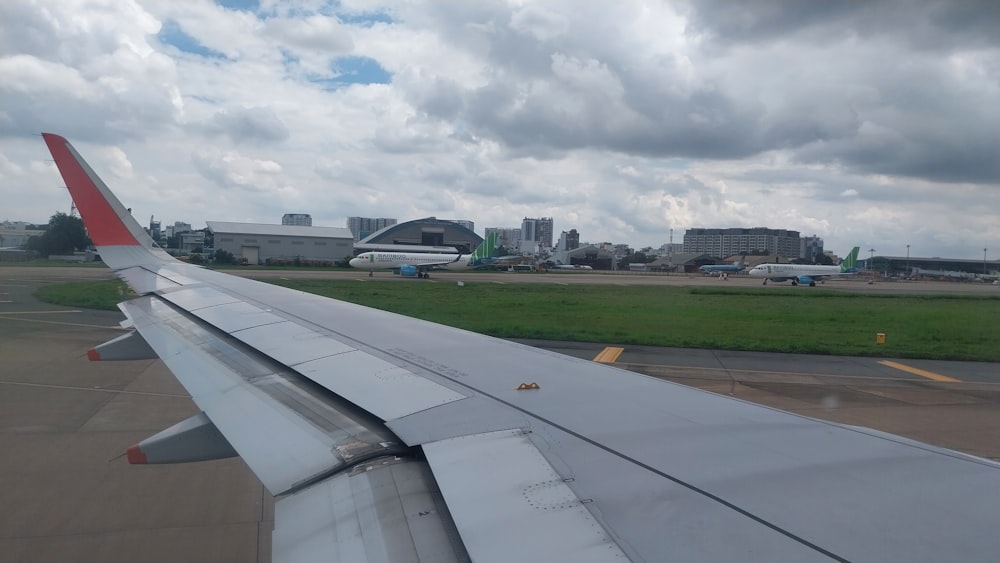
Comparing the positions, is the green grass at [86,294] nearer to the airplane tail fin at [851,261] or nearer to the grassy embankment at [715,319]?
the grassy embankment at [715,319]

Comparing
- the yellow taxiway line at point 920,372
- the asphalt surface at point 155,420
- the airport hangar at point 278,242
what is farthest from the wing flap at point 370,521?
the airport hangar at point 278,242

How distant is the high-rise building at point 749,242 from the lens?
120 meters

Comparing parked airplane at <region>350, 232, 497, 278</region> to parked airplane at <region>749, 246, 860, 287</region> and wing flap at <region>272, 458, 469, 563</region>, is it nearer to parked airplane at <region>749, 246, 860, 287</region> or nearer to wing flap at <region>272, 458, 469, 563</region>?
parked airplane at <region>749, 246, 860, 287</region>

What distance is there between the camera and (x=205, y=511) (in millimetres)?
5062

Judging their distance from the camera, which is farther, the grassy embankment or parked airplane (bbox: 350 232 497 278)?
parked airplane (bbox: 350 232 497 278)

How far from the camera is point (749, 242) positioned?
122 metres

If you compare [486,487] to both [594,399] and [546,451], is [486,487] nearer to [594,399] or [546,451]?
[546,451]

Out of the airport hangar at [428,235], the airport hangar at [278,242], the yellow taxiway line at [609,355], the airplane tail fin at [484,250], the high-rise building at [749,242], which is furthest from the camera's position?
the high-rise building at [749,242]

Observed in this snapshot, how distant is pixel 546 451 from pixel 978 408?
10.0 metres

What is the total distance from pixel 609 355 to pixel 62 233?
1633 centimetres

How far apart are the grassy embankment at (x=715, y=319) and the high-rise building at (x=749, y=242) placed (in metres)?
92.9

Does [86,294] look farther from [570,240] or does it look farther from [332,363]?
[570,240]

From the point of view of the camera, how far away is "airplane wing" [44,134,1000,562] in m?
1.70

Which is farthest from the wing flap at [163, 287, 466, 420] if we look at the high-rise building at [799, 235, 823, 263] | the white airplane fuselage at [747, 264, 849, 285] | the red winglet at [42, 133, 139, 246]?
the high-rise building at [799, 235, 823, 263]
